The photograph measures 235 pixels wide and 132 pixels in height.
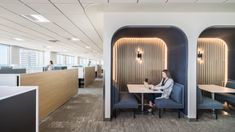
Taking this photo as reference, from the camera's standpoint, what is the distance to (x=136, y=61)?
6.63 m

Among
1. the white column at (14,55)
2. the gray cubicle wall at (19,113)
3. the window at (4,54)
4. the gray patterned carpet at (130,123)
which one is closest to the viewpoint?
the gray cubicle wall at (19,113)

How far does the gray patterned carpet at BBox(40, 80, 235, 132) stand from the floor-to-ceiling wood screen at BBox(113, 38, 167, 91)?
1.76 m

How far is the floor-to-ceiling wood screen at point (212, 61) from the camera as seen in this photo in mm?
6250

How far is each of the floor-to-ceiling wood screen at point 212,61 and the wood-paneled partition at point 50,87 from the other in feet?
15.8

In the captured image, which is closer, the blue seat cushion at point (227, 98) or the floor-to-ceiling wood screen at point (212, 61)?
the blue seat cushion at point (227, 98)

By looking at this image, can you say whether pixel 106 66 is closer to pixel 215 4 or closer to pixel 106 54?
pixel 106 54

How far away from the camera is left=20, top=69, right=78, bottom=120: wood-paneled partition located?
397 cm

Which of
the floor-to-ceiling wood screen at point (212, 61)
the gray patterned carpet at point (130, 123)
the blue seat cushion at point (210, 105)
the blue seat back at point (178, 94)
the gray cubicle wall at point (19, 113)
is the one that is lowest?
the gray patterned carpet at point (130, 123)

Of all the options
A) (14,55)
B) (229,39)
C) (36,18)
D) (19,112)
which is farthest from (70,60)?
(19,112)

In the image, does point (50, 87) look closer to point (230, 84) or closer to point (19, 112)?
point (19, 112)

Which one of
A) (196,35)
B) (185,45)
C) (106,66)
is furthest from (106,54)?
(196,35)

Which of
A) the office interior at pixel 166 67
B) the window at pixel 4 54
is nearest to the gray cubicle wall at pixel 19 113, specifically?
the office interior at pixel 166 67

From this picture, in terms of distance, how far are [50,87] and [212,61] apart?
550 cm

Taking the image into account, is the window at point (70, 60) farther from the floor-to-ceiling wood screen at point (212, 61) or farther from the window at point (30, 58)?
the floor-to-ceiling wood screen at point (212, 61)
